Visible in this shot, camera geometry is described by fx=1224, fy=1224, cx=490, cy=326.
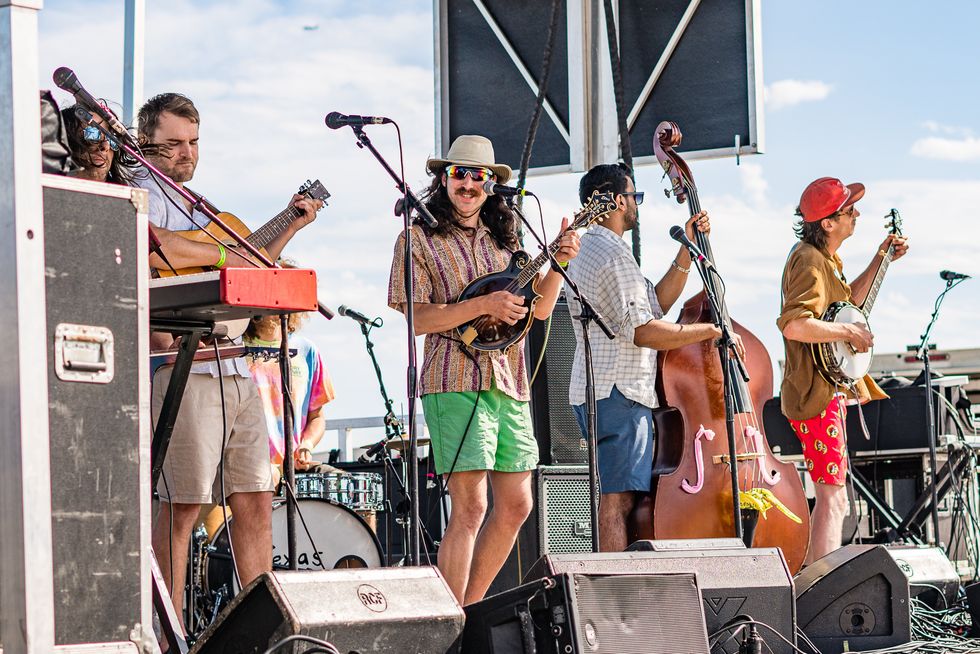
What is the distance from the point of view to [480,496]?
389 cm

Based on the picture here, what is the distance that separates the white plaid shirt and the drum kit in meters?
1.22

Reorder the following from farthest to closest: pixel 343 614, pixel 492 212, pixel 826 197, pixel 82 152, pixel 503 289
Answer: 1. pixel 826 197
2. pixel 492 212
3. pixel 503 289
4. pixel 82 152
5. pixel 343 614

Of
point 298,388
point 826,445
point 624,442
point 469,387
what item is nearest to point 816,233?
point 826,445

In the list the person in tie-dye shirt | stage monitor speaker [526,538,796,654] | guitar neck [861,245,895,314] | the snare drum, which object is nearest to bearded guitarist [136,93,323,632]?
stage monitor speaker [526,538,796,654]

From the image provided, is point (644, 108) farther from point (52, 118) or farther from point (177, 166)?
point (52, 118)

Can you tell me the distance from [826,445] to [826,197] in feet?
3.47

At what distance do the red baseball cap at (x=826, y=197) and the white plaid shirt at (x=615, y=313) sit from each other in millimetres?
1013

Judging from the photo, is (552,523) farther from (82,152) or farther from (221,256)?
(82,152)

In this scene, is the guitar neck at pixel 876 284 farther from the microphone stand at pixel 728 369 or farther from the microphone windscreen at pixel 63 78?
the microphone windscreen at pixel 63 78

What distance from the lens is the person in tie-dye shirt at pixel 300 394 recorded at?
5719mm

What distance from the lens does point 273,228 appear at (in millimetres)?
3828

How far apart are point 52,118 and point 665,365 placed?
270 centimetres

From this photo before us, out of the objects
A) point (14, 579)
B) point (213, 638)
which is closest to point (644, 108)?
point (213, 638)

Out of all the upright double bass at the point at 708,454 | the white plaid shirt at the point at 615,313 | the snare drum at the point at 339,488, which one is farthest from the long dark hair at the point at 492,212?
the snare drum at the point at 339,488
